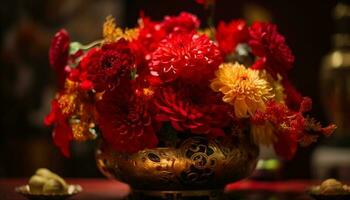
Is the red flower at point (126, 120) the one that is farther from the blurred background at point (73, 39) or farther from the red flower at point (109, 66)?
the blurred background at point (73, 39)

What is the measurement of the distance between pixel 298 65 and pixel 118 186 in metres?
1.83

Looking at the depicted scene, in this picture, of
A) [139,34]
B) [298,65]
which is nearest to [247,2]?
[298,65]

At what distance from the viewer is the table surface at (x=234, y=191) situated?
4.38ft

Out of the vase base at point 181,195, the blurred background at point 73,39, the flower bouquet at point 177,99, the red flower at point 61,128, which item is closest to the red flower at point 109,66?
the flower bouquet at point 177,99

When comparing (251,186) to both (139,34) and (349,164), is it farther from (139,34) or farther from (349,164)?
(349,164)

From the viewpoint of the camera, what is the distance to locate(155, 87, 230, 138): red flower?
1081mm

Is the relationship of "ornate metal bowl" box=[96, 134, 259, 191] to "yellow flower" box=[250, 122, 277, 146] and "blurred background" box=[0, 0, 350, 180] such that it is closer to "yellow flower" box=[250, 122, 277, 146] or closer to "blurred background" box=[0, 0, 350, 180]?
"yellow flower" box=[250, 122, 277, 146]

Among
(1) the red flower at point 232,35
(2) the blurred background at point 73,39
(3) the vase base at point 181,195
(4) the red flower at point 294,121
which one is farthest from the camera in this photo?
(2) the blurred background at point 73,39

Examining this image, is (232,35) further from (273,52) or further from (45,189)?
(45,189)

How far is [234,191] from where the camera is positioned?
1455mm

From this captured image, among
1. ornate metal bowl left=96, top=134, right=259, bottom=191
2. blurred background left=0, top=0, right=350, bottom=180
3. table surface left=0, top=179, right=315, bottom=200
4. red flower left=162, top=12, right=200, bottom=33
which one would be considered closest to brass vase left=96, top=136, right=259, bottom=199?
ornate metal bowl left=96, top=134, right=259, bottom=191

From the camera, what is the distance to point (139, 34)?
4.05 ft

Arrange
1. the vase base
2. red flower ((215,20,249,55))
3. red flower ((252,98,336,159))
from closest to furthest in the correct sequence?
red flower ((252,98,336,159)), the vase base, red flower ((215,20,249,55))

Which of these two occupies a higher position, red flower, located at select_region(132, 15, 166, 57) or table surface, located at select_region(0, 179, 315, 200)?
red flower, located at select_region(132, 15, 166, 57)
